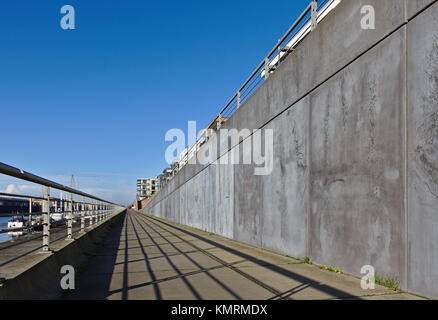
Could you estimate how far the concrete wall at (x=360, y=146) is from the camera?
191 inches

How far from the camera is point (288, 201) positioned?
29.8 ft

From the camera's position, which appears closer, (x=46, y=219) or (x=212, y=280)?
(x=46, y=219)

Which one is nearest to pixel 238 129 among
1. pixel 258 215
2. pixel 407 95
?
pixel 258 215

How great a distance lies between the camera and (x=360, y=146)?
6.25 metres

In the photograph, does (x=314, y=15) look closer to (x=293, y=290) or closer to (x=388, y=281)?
(x=388, y=281)

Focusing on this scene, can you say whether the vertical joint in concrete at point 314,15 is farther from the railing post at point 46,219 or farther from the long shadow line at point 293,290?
the railing post at point 46,219

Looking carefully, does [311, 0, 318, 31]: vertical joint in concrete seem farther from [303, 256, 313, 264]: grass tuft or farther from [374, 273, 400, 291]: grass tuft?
[374, 273, 400, 291]: grass tuft

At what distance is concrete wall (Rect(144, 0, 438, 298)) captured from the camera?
4840 mm

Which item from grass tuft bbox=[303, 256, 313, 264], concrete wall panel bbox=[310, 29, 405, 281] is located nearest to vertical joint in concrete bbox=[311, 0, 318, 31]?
concrete wall panel bbox=[310, 29, 405, 281]

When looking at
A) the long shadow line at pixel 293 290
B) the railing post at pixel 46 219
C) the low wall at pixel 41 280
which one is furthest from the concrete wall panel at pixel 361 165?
the railing post at pixel 46 219

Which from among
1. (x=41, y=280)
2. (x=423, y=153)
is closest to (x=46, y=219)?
(x=41, y=280)

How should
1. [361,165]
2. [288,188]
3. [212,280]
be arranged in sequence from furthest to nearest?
[288,188] < [361,165] < [212,280]

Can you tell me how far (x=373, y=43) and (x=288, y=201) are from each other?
171 inches
